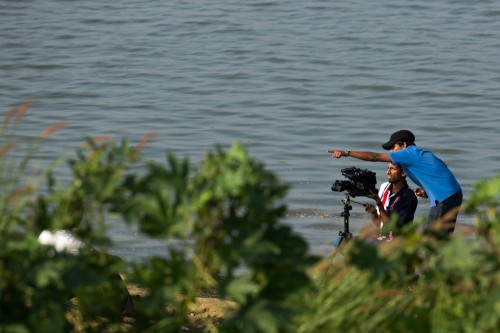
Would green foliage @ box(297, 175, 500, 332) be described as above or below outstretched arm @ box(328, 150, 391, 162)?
above

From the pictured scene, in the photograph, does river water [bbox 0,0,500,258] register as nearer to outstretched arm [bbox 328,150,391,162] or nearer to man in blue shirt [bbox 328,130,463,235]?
outstretched arm [bbox 328,150,391,162]

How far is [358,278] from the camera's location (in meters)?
4.39

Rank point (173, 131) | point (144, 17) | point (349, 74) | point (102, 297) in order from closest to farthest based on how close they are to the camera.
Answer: point (102, 297)
point (173, 131)
point (349, 74)
point (144, 17)

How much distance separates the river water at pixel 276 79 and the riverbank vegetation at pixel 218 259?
792cm

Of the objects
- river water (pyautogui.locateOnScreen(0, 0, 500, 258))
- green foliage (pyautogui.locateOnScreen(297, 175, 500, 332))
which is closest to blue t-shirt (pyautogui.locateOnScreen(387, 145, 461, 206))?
river water (pyautogui.locateOnScreen(0, 0, 500, 258))

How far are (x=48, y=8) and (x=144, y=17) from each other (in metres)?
3.42

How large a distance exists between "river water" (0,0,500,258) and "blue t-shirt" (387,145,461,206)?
2.40 meters

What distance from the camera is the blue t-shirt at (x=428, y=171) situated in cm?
1005

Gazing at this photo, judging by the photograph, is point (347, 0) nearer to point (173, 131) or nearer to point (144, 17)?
point (144, 17)

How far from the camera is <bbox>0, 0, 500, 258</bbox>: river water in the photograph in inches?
669

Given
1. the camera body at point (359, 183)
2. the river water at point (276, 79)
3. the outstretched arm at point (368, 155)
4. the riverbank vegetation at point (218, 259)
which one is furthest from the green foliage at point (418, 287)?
the river water at point (276, 79)

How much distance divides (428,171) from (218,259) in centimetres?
646

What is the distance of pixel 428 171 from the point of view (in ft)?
33.3

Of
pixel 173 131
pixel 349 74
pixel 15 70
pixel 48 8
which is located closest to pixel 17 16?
pixel 48 8
